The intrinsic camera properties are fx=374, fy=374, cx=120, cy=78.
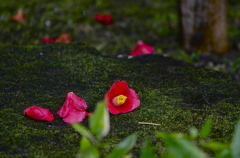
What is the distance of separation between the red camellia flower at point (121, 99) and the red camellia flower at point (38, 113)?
0.31 meters

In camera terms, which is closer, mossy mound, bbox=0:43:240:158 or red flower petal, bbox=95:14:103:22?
mossy mound, bbox=0:43:240:158

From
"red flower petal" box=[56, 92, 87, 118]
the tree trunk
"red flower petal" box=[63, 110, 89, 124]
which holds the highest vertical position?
"red flower petal" box=[56, 92, 87, 118]

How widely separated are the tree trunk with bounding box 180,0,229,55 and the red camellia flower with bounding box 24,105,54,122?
3036 mm

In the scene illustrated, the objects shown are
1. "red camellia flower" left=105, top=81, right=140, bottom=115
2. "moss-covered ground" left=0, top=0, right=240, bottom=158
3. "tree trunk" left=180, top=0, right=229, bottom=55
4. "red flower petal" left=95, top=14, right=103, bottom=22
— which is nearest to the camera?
"moss-covered ground" left=0, top=0, right=240, bottom=158

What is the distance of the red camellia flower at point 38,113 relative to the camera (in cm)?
185

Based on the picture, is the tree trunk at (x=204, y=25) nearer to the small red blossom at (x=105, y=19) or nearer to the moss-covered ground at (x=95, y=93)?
the small red blossom at (x=105, y=19)

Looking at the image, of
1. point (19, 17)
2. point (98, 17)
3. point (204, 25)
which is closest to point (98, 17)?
point (98, 17)

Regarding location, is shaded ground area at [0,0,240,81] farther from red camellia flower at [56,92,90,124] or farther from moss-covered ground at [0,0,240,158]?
red camellia flower at [56,92,90,124]

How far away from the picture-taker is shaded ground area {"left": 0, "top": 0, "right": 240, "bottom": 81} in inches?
198

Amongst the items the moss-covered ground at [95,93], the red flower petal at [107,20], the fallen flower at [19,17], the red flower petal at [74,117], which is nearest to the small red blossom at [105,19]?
the red flower petal at [107,20]

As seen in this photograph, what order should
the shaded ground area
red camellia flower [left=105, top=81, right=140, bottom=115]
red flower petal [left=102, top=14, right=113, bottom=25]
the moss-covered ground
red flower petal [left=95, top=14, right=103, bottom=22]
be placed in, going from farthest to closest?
red flower petal [left=102, top=14, right=113, bottom=25], red flower petal [left=95, top=14, right=103, bottom=22], the shaded ground area, red camellia flower [left=105, top=81, right=140, bottom=115], the moss-covered ground

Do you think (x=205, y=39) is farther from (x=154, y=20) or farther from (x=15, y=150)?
(x=15, y=150)

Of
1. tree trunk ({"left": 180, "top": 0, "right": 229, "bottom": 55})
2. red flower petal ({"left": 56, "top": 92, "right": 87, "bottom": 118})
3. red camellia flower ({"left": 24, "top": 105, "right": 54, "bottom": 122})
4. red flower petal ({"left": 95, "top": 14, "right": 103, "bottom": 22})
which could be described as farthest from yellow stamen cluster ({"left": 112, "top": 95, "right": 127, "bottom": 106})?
red flower petal ({"left": 95, "top": 14, "right": 103, "bottom": 22})

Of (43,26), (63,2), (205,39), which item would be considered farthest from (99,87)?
(63,2)
